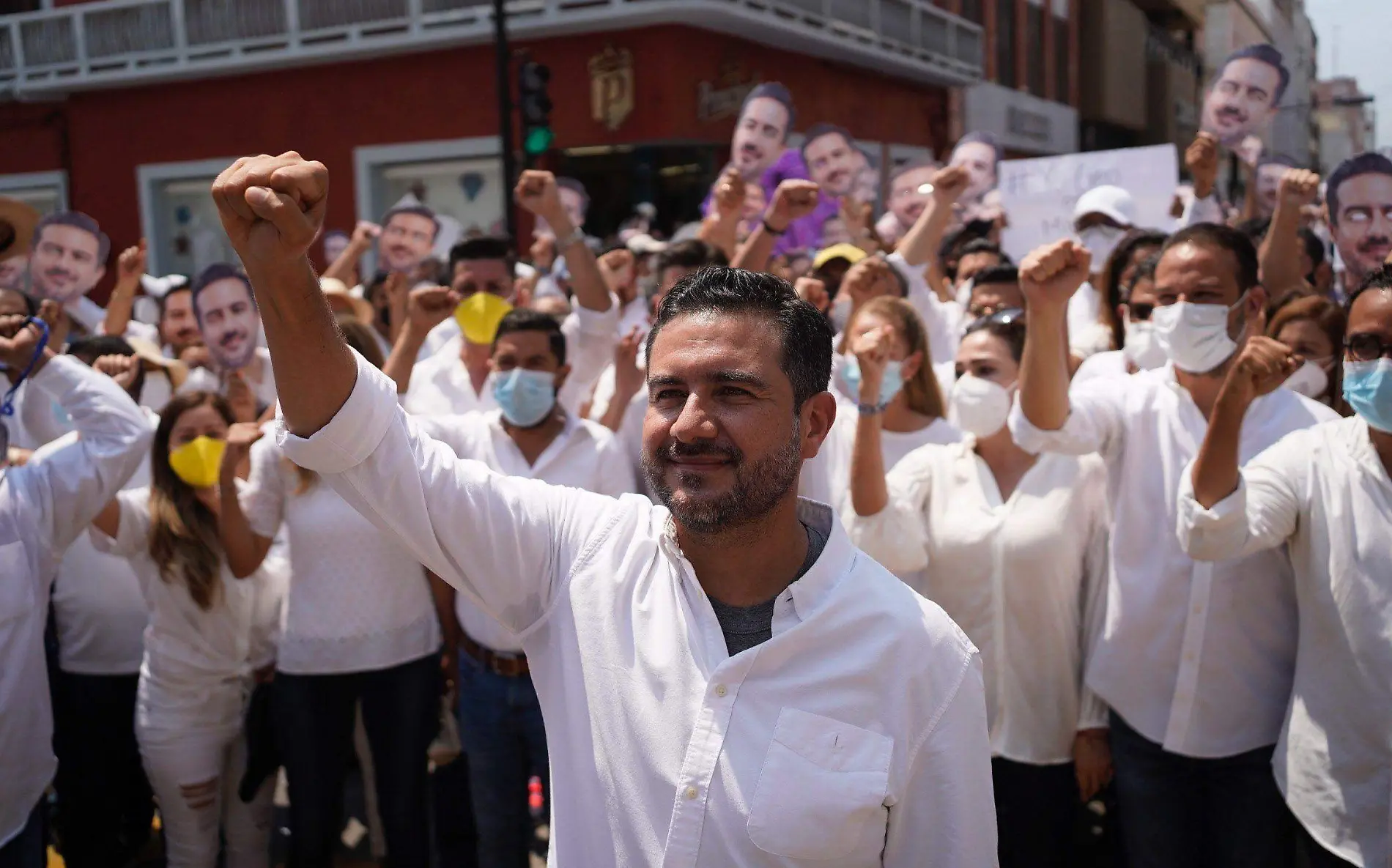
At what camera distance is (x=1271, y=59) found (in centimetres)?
562

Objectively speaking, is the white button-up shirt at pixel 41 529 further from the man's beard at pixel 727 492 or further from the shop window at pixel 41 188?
the shop window at pixel 41 188

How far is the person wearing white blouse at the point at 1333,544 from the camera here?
2535mm

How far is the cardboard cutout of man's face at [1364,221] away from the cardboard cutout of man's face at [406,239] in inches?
196

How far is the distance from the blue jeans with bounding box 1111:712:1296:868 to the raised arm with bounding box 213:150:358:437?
2386 millimetres

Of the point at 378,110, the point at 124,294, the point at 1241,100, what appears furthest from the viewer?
the point at 378,110

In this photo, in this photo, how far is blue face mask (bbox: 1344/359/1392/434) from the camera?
8.16 feet

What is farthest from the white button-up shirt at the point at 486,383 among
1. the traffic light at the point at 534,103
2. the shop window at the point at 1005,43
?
the shop window at the point at 1005,43

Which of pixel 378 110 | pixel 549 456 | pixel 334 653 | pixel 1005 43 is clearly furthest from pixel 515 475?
pixel 1005 43

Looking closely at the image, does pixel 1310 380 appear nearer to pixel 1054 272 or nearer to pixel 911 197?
pixel 1054 272

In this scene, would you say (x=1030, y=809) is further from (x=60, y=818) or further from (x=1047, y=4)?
(x=1047, y=4)

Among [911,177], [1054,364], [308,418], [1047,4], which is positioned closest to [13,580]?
[308,418]

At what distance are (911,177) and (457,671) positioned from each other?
486cm

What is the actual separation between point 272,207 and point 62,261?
15.5 feet

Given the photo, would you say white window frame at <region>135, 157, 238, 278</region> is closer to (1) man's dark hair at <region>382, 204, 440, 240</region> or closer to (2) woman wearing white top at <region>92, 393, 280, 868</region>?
(1) man's dark hair at <region>382, 204, 440, 240</region>
